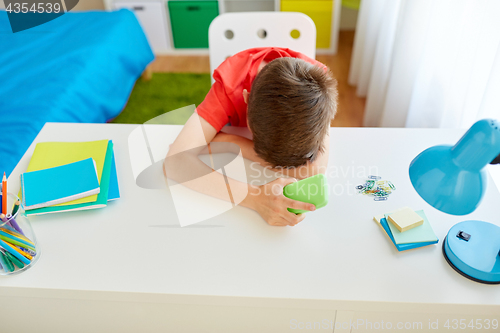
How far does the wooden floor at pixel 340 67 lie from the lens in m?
2.23

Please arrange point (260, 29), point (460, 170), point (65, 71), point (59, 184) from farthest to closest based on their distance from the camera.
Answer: point (65, 71) < point (260, 29) < point (59, 184) < point (460, 170)

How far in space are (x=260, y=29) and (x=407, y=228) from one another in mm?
801

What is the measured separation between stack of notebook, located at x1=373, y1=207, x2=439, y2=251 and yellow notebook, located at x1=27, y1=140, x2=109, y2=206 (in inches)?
24.9

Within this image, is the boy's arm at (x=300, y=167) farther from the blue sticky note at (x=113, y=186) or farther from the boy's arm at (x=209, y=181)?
the blue sticky note at (x=113, y=186)

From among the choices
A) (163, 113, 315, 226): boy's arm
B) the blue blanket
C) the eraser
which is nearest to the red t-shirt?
(163, 113, 315, 226): boy's arm

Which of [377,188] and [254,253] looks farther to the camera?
[377,188]

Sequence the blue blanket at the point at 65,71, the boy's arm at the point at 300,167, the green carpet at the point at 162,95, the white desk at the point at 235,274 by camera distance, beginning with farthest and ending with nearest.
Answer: the green carpet at the point at 162,95, the blue blanket at the point at 65,71, the boy's arm at the point at 300,167, the white desk at the point at 235,274

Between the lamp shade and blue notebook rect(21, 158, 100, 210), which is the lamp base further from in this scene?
blue notebook rect(21, 158, 100, 210)

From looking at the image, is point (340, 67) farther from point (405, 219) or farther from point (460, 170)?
point (460, 170)

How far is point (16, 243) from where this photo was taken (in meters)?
0.69

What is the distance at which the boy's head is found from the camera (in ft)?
2.39

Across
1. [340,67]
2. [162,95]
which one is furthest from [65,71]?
[340,67]

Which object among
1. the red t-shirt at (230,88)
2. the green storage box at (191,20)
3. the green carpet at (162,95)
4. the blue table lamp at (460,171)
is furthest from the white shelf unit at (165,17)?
the blue table lamp at (460,171)

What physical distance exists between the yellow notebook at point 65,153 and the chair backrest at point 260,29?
1.72ft
